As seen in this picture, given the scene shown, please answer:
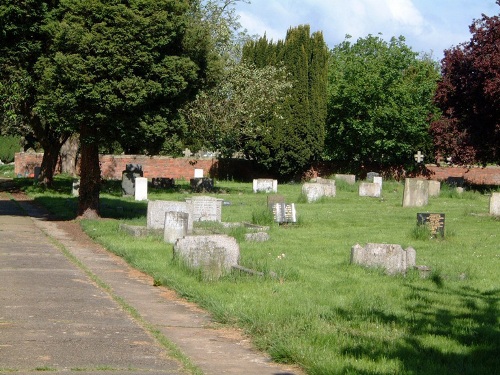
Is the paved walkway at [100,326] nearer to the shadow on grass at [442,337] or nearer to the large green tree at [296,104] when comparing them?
the shadow on grass at [442,337]

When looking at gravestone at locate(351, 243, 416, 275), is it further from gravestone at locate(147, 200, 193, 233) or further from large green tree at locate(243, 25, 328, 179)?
large green tree at locate(243, 25, 328, 179)

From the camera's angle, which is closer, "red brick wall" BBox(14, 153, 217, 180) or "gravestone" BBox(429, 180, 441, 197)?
"gravestone" BBox(429, 180, 441, 197)

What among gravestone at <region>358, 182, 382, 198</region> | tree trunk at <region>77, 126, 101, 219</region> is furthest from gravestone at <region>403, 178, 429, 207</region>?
tree trunk at <region>77, 126, 101, 219</region>

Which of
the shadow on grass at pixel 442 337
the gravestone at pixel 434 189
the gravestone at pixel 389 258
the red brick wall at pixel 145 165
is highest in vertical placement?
the red brick wall at pixel 145 165

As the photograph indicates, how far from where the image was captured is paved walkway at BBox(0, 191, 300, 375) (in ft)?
26.4

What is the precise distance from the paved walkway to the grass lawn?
0.39m

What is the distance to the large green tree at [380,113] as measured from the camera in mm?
53594

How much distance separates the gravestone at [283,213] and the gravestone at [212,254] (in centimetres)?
942

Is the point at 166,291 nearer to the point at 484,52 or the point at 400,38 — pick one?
the point at 484,52

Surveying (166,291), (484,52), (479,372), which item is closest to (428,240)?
(166,291)

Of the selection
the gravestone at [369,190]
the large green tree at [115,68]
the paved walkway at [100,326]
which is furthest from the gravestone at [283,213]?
the gravestone at [369,190]

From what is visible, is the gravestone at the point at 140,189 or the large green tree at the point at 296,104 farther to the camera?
the large green tree at the point at 296,104

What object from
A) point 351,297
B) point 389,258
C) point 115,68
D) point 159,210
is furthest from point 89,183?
point 351,297

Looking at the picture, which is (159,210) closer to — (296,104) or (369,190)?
(369,190)
